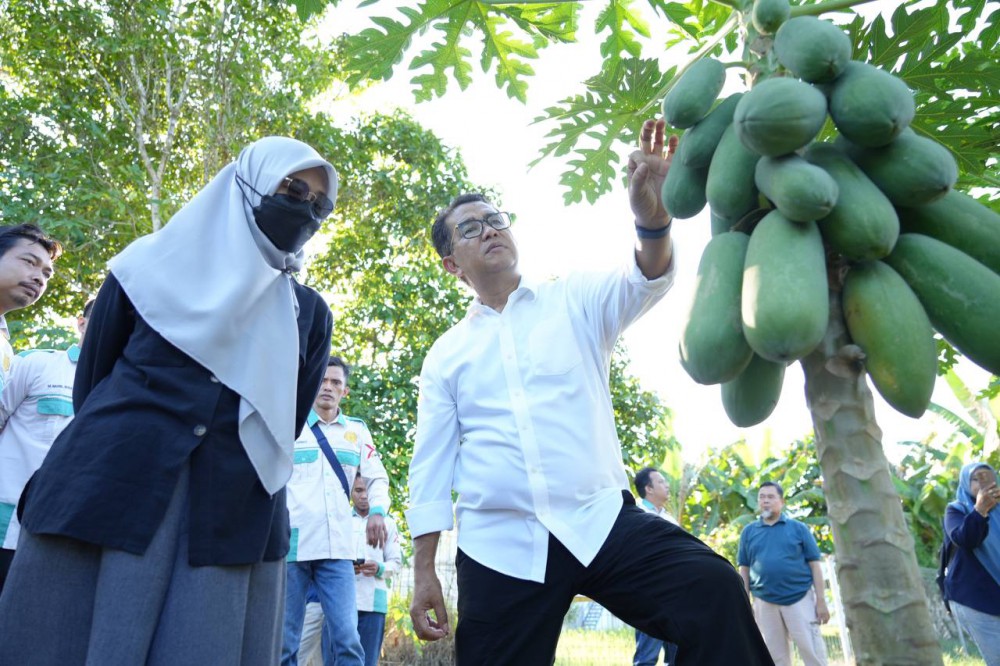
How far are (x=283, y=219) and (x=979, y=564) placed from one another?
5.54m

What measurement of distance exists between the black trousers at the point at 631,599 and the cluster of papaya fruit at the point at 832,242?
1029 mm

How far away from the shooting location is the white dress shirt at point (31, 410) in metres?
3.71

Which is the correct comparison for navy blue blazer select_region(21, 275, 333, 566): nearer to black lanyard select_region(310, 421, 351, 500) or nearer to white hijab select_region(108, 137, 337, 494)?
white hijab select_region(108, 137, 337, 494)

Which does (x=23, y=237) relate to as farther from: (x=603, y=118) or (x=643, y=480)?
(x=643, y=480)

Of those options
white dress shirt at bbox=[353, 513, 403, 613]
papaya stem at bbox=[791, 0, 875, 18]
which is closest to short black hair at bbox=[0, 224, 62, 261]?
white dress shirt at bbox=[353, 513, 403, 613]

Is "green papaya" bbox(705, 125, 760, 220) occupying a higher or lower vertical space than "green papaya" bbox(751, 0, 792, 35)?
lower

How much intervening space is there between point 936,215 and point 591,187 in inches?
68.5

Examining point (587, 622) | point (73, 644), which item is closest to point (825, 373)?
point (73, 644)

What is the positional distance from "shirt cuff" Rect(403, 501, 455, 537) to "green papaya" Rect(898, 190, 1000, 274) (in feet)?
6.46

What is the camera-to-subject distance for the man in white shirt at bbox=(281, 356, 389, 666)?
5215mm

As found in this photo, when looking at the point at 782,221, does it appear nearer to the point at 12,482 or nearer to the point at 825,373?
the point at 825,373

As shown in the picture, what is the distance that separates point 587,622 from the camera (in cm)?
2073

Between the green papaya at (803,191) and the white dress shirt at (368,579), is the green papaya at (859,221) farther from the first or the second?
the white dress shirt at (368,579)

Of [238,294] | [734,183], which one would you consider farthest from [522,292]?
[734,183]
